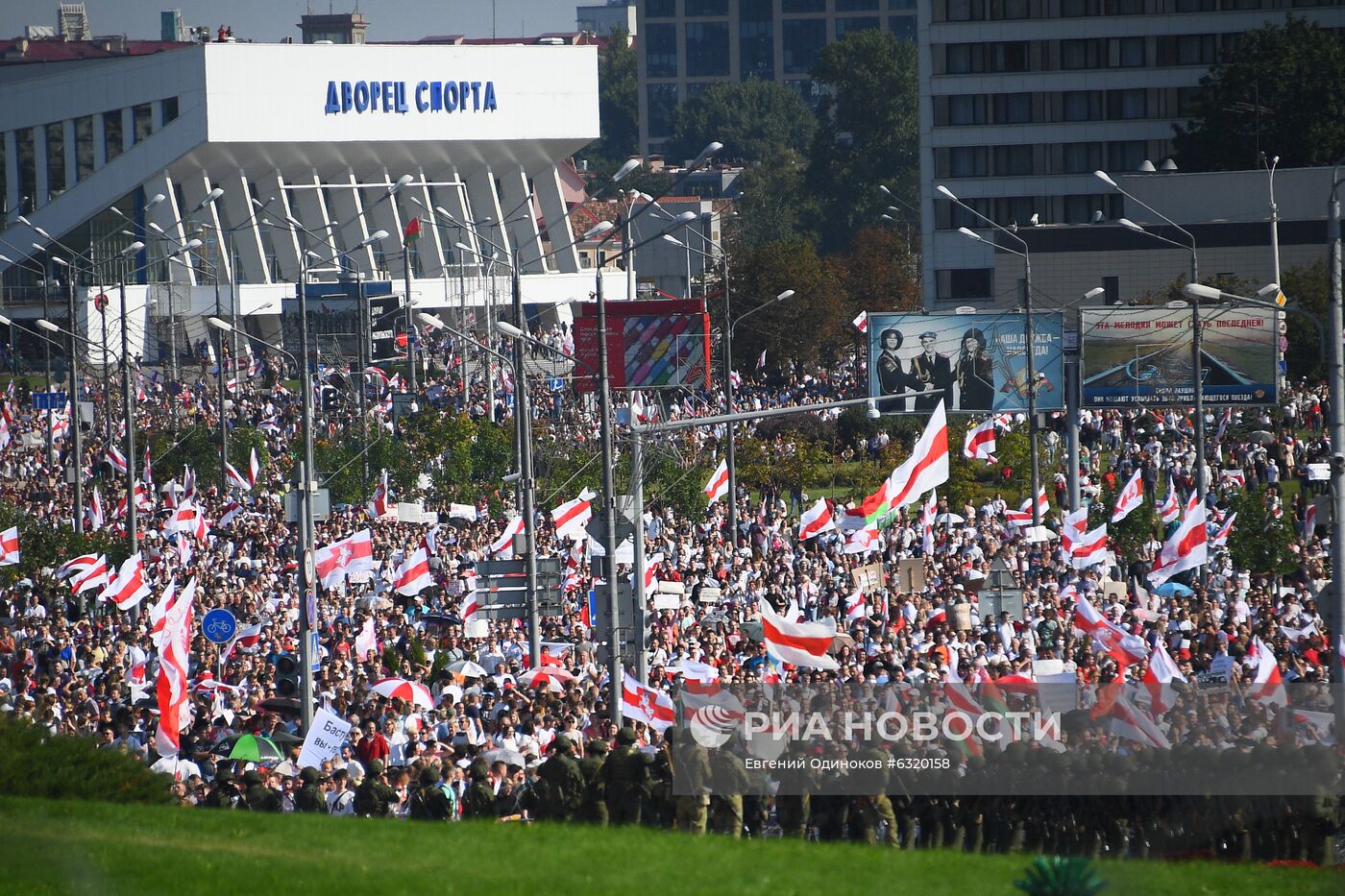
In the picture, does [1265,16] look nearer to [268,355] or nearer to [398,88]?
[398,88]

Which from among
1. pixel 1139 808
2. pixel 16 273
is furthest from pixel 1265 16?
pixel 1139 808

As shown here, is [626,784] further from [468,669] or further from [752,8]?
[752,8]

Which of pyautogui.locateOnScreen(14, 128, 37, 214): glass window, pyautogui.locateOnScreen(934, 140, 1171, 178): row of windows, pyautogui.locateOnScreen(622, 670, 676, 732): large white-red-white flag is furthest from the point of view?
pyautogui.locateOnScreen(14, 128, 37, 214): glass window

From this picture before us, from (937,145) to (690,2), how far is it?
276 feet

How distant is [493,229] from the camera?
93.9 m

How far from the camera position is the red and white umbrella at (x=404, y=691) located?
20.2 meters

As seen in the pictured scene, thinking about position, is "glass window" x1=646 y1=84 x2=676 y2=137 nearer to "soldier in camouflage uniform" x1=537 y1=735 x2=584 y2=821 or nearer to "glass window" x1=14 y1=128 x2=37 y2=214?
"glass window" x1=14 y1=128 x2=37 y2=214

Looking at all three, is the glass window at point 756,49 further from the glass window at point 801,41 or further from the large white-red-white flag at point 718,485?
the large white-red-white flag at point 718,485

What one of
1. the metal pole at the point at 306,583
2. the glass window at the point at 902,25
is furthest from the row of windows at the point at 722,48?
the metal pole at the point at 306,583

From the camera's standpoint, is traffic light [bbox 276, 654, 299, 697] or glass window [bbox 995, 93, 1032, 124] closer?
traffic light [bbox 276, 654, 299, 697]

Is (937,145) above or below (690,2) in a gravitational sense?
below

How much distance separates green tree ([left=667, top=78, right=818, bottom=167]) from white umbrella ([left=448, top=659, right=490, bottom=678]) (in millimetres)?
126290

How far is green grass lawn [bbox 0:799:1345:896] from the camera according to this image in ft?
39.2

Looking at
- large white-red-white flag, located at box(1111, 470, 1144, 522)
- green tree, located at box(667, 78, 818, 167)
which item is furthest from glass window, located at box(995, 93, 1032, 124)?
green tree, located at box(667, 78, 818, 167)
